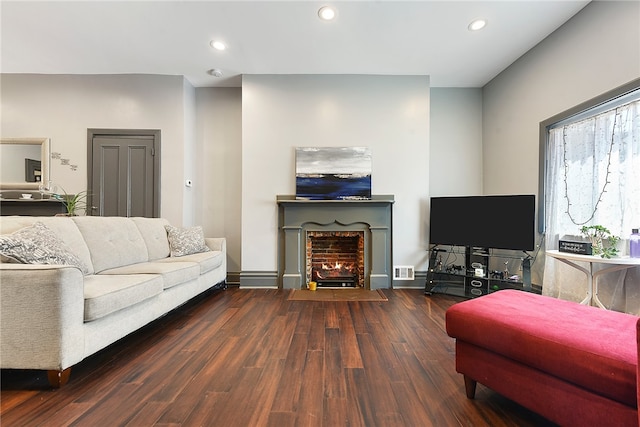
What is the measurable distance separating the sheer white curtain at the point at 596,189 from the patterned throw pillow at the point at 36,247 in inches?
167

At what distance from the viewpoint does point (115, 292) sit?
171cm

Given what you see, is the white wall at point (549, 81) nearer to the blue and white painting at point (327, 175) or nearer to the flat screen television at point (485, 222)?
the flat screen television at point (485, 222)

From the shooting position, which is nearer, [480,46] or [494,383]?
[494,383]

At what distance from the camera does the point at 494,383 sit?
1247 mm

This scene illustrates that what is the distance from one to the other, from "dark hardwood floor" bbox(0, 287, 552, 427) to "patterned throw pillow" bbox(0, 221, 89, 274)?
0.69 meters

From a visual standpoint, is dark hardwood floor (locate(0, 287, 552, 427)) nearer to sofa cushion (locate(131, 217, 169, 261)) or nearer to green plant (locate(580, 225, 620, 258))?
sofa cushion (locate(131, 217, 169, 261))

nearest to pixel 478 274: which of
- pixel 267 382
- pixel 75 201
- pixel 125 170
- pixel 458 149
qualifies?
pixel 458 149

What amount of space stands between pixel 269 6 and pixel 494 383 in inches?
131

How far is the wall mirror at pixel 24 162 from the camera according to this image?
3652 millimetres

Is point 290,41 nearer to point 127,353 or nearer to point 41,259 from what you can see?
point 41,259

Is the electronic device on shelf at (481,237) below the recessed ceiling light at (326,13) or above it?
below

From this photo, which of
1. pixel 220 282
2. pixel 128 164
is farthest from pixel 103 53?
pixel 220 282

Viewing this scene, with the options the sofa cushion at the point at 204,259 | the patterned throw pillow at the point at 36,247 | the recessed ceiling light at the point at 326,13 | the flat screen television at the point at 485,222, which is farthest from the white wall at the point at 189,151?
the flat screen television at the point at 485,222

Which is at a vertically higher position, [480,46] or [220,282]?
[480,46]
